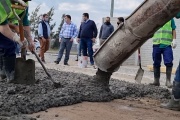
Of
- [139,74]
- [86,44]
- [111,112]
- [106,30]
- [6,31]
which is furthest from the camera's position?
[106,30]

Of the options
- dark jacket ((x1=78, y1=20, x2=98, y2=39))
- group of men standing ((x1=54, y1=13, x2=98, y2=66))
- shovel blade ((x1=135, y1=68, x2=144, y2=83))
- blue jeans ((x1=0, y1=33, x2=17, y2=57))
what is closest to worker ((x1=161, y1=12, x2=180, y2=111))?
blue jeans ((x1=0, y1=33, x2=17, y2=57))

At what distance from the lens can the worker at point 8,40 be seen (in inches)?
246

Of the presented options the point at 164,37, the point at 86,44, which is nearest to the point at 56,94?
the point at 164,37

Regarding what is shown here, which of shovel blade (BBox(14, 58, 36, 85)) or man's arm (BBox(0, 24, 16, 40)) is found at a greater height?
man's arm (BBox(0, 24, 16, 40))

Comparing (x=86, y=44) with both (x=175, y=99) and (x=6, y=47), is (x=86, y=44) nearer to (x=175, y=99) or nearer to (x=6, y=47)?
(x=6, y=47)

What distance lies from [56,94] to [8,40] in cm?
163

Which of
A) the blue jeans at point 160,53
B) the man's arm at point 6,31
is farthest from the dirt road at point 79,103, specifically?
the blue jeans at point 160,53

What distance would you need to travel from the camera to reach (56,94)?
5.65 metres

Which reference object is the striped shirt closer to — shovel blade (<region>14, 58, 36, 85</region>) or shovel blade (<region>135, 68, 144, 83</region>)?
shovel blade (<region>135, 68, 144, 83</region>)

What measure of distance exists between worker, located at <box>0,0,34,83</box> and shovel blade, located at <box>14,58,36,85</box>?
8 centimetres

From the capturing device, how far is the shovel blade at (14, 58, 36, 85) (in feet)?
22.3

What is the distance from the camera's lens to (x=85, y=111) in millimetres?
5113

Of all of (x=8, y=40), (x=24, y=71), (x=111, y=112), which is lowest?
(x=111, y=112)

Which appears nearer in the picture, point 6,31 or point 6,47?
point 6,31
